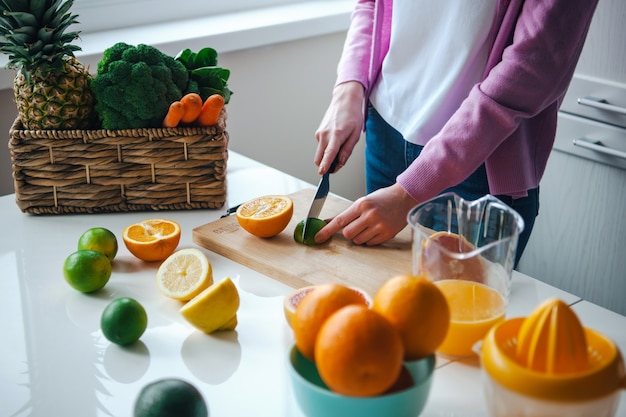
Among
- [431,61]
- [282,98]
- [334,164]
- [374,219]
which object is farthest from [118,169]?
[282,98]

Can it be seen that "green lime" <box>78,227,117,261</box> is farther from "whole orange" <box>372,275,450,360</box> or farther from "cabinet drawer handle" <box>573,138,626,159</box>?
"cabinet drawer handle" <box>573,138,626,159</box>

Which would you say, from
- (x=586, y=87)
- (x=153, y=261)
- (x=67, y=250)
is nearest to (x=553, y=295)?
(x=153, y=261)

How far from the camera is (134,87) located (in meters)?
1.43

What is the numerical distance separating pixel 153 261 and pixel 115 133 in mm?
291

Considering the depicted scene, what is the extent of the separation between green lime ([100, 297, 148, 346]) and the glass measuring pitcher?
0.41 metres

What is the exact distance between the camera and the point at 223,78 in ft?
5.16

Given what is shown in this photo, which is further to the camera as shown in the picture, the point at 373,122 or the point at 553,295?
the point at 373,122

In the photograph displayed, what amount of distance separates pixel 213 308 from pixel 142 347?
0.12 meters

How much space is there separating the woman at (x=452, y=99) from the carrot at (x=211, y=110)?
23 cm

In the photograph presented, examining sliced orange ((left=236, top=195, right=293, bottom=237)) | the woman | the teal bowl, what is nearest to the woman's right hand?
the woman

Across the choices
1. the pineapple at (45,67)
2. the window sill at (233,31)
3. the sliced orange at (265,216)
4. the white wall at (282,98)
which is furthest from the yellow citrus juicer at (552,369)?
the white wall at (282,98)

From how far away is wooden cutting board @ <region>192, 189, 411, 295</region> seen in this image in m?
1.26

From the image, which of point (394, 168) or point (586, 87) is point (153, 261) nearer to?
point (394, 168)

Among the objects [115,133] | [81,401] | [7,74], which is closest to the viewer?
[81,401]
